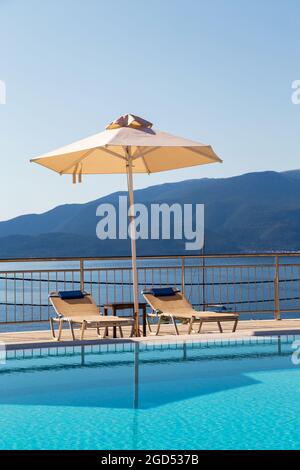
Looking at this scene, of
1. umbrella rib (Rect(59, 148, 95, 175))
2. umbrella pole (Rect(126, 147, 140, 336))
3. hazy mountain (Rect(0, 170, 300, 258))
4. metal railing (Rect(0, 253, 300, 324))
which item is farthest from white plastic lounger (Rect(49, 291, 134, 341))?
hazy mountain (Rect(0, 170, 300, 258))

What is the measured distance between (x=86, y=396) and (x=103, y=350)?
1622 mm

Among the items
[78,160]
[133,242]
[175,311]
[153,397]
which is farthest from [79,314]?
[153,397]

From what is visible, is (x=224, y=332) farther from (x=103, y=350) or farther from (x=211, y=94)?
(x=211, y=94)

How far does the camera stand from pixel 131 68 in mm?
14617

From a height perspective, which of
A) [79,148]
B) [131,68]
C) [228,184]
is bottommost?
[79,148]

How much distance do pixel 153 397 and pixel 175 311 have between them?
2725 mm

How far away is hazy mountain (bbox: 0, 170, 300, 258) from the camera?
99.2 m

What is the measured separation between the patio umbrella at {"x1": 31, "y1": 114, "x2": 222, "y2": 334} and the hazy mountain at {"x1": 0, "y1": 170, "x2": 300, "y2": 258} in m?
85.4

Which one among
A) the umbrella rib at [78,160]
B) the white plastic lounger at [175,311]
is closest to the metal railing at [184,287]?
the white plastic lounger at [175,311]

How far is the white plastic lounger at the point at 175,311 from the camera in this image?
26.6ft

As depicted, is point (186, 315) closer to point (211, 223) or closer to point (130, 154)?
point (130, 154)

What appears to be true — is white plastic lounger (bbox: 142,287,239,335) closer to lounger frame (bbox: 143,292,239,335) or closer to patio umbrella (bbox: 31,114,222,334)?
lounger frame (bbox: 143,292,239,335)

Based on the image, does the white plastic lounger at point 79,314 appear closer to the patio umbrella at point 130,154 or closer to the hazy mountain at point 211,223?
the patio umbrella at point 130,154
